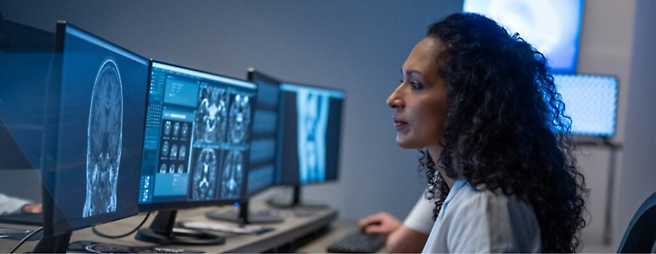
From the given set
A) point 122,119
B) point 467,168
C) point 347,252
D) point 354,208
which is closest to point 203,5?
point 122,119

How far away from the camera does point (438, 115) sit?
1364 mm

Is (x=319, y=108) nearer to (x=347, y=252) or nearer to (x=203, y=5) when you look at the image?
(x=347, y=252)

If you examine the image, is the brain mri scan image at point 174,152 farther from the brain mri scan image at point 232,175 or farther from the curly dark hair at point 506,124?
the curly dark hair at point 506,124

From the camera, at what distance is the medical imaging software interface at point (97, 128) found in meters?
1.20

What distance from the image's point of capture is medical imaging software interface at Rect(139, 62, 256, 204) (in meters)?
1.73

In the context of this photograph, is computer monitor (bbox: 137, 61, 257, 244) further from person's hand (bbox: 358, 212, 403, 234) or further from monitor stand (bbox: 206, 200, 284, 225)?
person's hand (bbox: 358, 212, 403, 234)

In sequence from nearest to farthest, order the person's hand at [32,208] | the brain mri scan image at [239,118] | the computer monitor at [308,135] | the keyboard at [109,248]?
the person's hand at [32,208], the keyboard at [109,248], the brain mri scan image at [239,118], the computer monitor at [308,135]

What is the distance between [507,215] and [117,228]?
973 millimetres

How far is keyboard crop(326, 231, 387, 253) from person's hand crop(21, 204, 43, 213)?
1044 millimetres

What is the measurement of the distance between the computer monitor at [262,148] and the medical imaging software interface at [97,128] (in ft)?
2.34

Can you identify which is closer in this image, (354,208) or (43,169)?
(43,169)

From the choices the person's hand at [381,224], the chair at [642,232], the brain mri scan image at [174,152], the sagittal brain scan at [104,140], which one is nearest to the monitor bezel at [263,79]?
the person's hand at [381,224]

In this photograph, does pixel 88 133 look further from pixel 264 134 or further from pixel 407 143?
pixel 264 134

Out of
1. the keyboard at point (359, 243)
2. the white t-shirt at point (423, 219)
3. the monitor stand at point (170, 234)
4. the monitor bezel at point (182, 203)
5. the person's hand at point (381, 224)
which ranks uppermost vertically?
the monitor bezel at point (182, 203)
